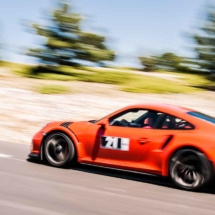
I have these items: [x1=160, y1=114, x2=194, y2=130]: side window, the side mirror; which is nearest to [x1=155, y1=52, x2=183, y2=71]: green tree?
the side mirror

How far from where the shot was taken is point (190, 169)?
742 cm

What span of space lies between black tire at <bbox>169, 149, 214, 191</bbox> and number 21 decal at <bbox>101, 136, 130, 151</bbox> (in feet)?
2.85

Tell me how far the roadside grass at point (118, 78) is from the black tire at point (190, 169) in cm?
1788

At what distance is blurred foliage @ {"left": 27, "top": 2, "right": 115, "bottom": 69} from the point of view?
103ft

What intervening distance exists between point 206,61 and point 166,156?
22792mm

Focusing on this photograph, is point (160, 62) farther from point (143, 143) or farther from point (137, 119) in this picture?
point (143, 143)

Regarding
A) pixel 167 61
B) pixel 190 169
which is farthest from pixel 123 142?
pixel 167 61

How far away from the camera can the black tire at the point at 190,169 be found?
7246 millimetres

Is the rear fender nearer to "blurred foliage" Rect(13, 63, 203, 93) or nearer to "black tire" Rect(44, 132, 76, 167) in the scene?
"black tire" Rect(44, 132, 76, 167)

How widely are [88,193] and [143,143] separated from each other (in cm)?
153

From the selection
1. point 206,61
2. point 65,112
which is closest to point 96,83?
point 206,61

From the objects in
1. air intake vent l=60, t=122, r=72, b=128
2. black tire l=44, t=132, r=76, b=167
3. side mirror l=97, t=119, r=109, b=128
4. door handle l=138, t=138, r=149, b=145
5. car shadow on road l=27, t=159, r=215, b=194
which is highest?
side mirror l=97, t=119, r=109, b=128

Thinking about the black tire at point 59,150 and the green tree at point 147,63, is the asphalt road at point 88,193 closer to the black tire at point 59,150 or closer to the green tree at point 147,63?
the black tire at point 59,150

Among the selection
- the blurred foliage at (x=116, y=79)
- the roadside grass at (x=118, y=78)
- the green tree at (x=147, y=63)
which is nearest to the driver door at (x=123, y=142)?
the blurred foliage at (x=116, y=79)
